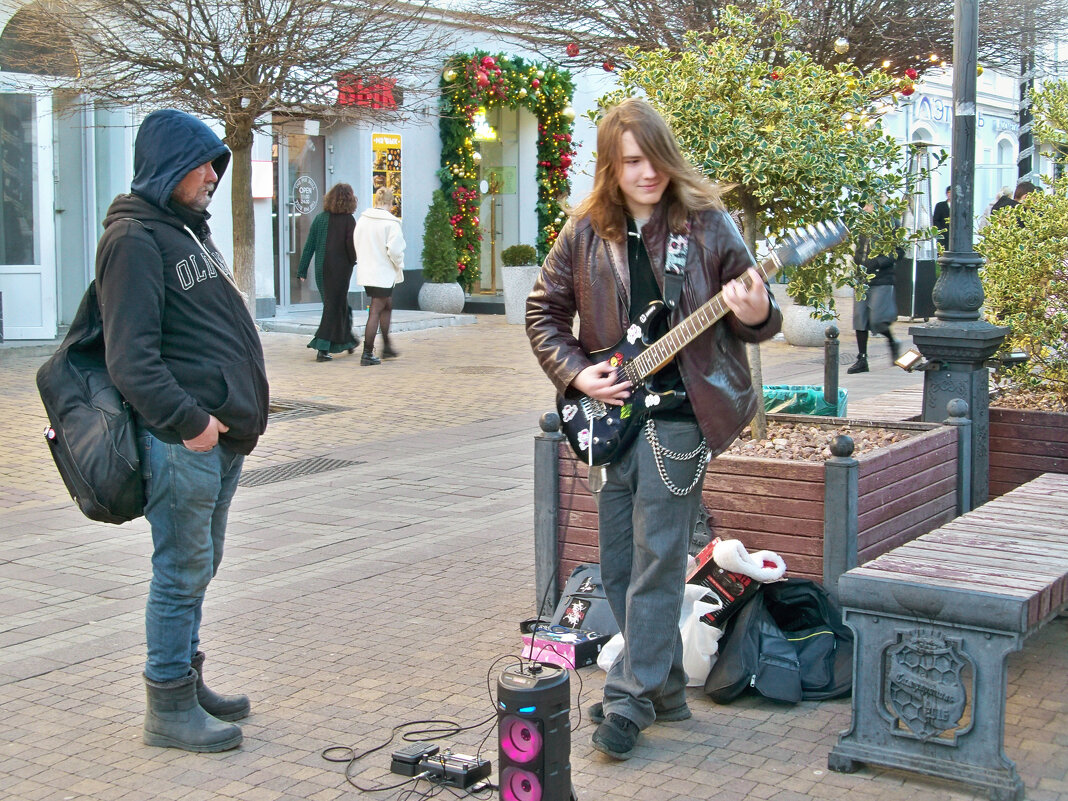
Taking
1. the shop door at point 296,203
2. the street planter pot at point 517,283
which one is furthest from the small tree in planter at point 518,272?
the shop door at point 296,203

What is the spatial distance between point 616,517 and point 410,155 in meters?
16.4

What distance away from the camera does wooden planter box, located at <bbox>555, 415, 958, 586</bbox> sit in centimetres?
476

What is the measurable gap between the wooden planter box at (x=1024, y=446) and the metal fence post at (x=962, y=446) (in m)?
0.58

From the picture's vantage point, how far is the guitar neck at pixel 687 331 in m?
3.82

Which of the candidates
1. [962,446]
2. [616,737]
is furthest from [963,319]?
[616,737]

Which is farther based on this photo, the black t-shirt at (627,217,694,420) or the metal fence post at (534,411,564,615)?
the metal fence post at (534,411,564,615)

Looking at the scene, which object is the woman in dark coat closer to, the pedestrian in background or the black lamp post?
the pedestrian in background

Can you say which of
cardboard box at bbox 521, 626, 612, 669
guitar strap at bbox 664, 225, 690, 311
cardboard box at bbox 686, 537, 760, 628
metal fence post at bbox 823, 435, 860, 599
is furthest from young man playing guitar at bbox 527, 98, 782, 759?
metal fence post at bbox 823, 435, 860, 599

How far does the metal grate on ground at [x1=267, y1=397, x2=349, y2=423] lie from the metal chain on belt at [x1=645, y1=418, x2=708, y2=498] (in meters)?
7.15

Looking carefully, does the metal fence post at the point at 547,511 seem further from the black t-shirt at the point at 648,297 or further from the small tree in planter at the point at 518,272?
the small tree in planter at the point at 518,272

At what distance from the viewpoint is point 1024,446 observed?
631cm

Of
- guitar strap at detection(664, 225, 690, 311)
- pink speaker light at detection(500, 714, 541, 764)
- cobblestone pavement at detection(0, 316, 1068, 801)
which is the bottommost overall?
cobblestone pavement at detection(0, 316, 1068, 801)

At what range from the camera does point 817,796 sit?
3.74m

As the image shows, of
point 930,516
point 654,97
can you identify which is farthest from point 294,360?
point 930,516
